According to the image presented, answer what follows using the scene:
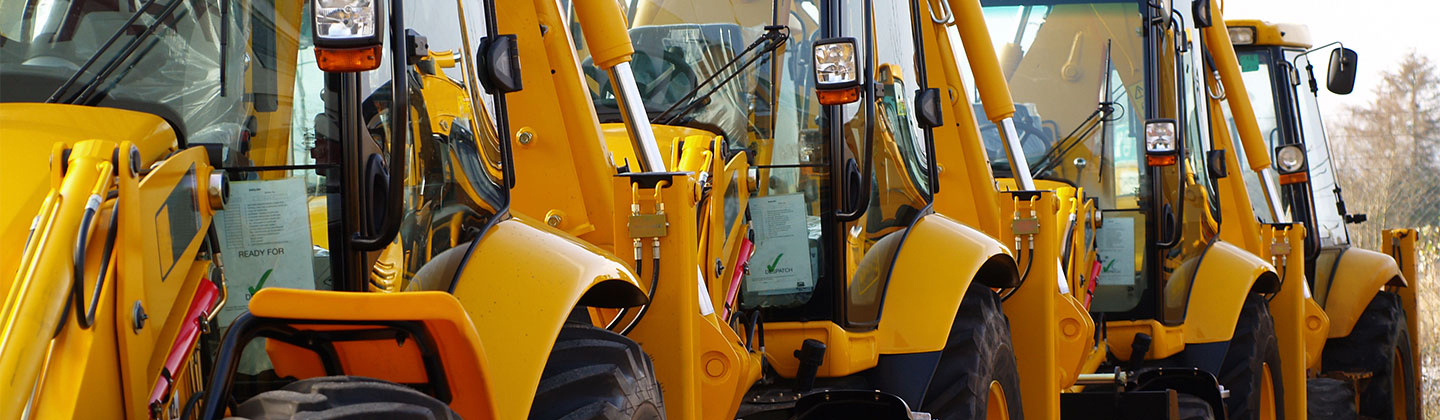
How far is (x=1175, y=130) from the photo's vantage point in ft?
25.5

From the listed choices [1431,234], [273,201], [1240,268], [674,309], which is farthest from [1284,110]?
[1431,234]

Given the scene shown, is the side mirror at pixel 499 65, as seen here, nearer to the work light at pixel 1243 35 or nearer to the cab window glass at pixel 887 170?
the cab window glass at pixel 887 170

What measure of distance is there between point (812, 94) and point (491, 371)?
2.51m

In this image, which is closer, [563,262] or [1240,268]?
[563,262]

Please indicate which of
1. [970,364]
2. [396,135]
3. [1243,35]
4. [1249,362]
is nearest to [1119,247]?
[1249,362]

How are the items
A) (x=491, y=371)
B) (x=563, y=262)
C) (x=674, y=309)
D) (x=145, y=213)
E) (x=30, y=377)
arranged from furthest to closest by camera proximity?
(x=674, y=309), (x=563, y=262), (x=491, y=371), (x=145, y=213), (x=30, y=377)

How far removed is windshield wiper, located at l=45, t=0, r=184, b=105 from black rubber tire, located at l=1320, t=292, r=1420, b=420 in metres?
8.63

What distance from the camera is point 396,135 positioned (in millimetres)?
2936

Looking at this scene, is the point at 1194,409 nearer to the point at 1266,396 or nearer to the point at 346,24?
the point at 1266,396

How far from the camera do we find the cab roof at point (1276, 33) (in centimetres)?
1030

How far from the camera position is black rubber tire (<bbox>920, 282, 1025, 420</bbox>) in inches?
215

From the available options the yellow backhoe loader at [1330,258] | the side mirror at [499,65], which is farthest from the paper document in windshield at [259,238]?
the yellow backhoe loader at [1330,258]

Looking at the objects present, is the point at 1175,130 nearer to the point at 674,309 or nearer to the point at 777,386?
the point at 777,386

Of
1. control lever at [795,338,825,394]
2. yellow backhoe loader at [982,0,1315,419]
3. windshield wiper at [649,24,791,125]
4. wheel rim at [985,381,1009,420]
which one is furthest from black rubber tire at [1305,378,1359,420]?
windshield wiper at [649,24,791,125]
